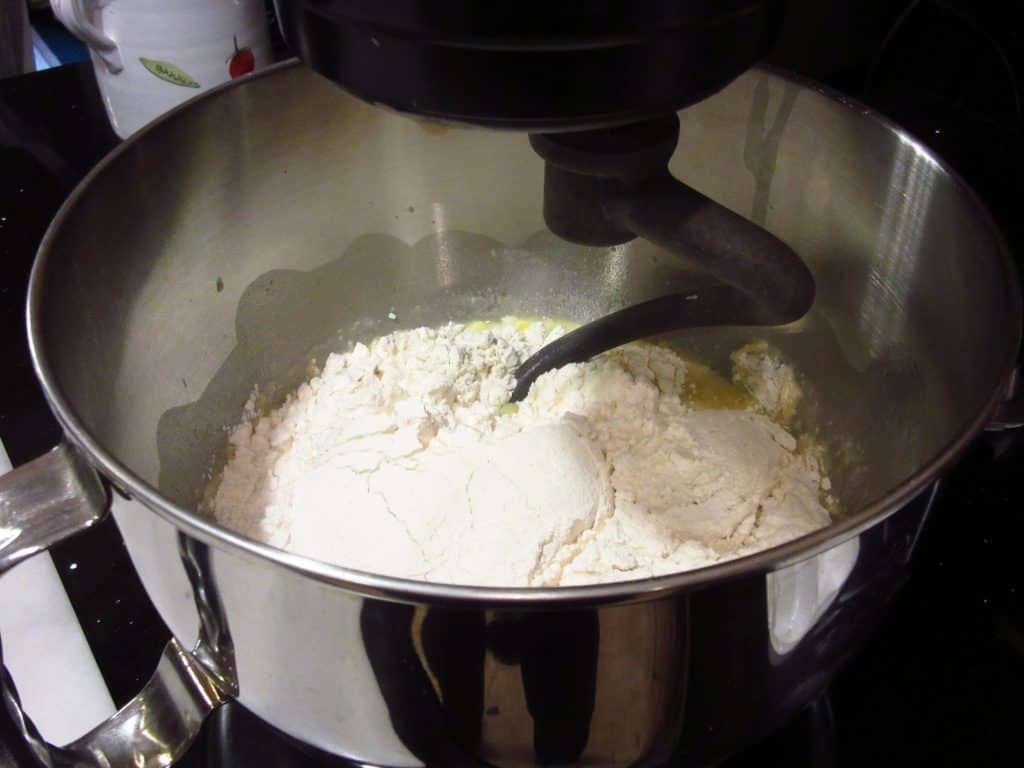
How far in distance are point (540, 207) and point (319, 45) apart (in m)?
0.45

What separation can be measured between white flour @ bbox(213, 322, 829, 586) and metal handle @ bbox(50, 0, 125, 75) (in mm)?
331

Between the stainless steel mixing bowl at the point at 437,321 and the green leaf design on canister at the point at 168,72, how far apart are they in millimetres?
195

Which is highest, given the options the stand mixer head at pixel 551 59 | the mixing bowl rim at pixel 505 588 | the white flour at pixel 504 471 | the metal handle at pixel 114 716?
the stand mixer head at pixel 551 59

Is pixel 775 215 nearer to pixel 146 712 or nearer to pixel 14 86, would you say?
pixel 146 712

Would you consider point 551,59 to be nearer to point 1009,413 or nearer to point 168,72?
point 1009,413

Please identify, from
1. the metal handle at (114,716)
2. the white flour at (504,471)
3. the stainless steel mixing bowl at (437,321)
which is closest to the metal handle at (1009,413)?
the stainless steel mixing bowl at (437,321)

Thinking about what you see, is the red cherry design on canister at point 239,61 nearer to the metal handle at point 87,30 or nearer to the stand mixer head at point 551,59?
the metal handle at point 87,30

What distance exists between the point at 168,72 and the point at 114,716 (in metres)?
0.56

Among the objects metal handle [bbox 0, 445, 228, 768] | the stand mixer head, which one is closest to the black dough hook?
the stand mixer head

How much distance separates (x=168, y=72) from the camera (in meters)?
0.84

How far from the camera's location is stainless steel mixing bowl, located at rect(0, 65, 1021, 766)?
0.38 m

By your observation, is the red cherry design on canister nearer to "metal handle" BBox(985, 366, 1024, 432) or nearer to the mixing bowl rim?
the mixing bowl rim

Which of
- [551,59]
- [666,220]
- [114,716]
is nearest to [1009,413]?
[666,220]

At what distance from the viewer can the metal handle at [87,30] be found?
2.60 feet
